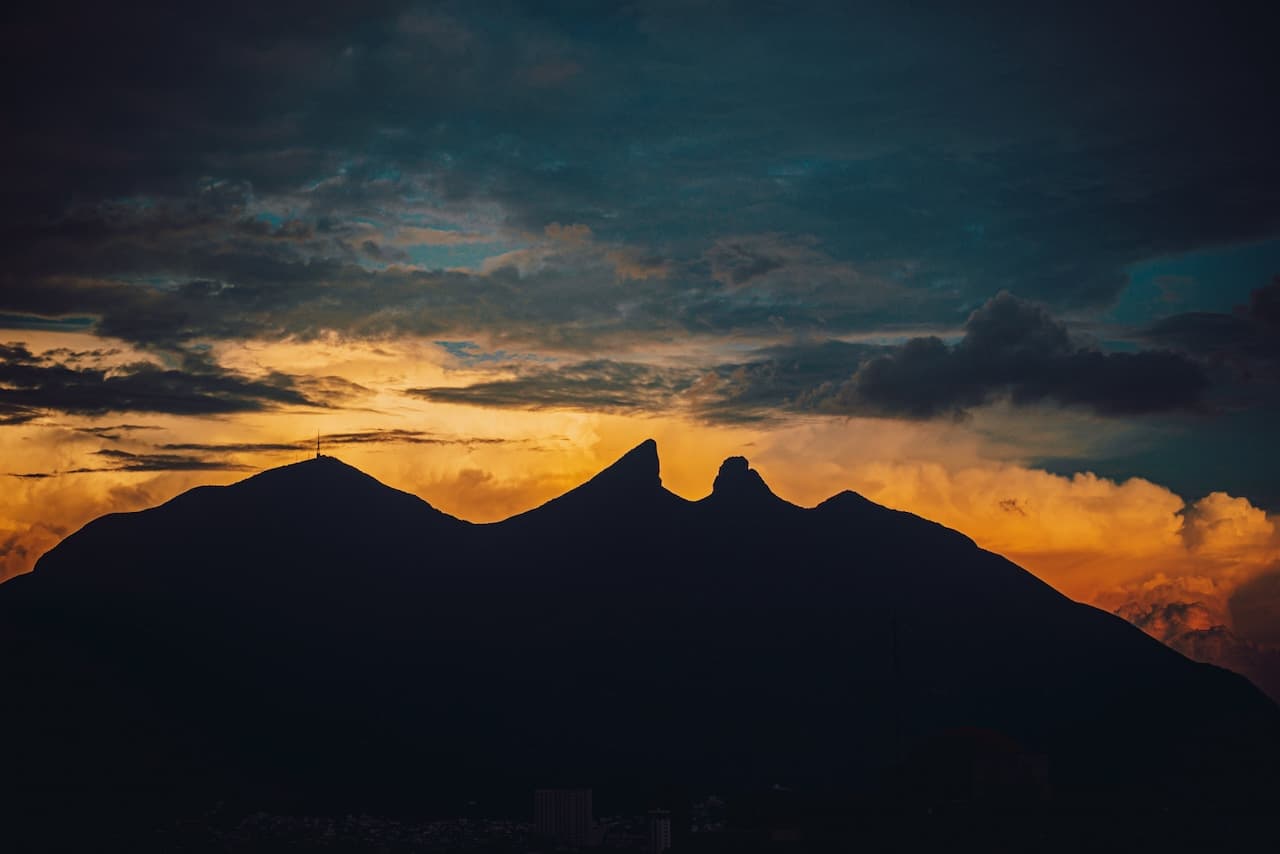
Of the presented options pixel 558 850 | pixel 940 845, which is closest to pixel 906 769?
pixel 940 845

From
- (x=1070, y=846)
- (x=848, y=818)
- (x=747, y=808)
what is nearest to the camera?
(x=1070, y=846)

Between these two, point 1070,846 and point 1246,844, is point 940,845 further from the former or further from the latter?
point 1246,844

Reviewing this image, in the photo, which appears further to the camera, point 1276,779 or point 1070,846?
point 1276,779

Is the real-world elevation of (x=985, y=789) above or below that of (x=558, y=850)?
above

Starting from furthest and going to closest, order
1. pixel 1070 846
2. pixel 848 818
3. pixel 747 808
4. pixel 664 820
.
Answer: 1. pixel 664 820
2. pixel 747 808
3. pixel 848 818
4. pixel 1070 846

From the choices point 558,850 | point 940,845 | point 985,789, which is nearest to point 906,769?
point 985,789

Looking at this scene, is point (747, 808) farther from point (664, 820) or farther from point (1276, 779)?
point (1276, 779)
